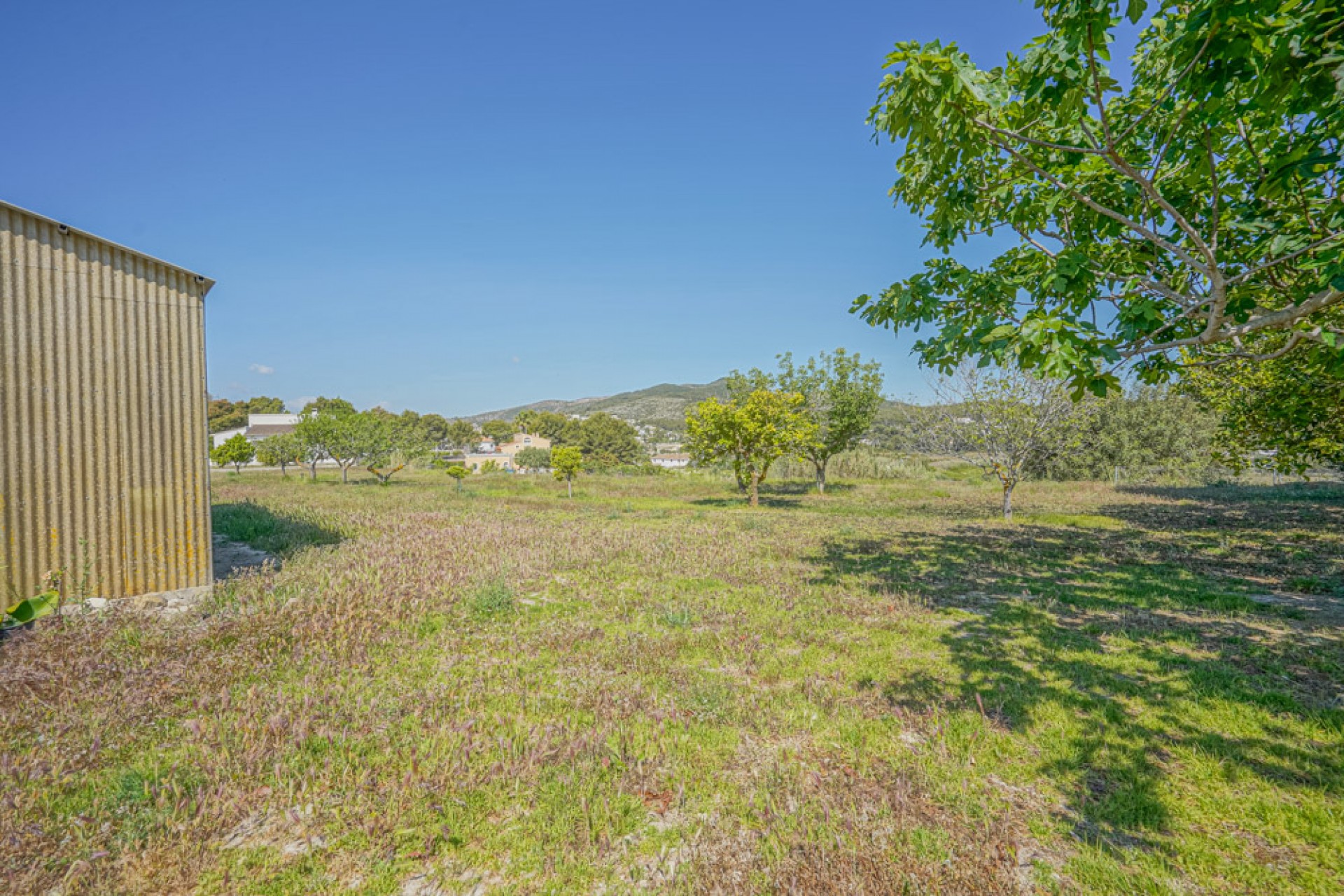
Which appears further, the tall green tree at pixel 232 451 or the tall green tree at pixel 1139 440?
the tall green tree at pixel 232 451

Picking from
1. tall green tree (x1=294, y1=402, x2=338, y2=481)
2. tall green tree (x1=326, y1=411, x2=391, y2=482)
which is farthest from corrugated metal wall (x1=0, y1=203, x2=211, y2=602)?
tall green tree (x1=294, y1=402, x2=338, y2=481)

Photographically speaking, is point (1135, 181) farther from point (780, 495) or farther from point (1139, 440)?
point (1139, 440)

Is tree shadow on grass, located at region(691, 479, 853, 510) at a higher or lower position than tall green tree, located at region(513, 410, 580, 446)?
lower

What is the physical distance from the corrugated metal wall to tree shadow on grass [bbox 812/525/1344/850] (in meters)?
9.71

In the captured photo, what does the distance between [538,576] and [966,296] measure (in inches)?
343

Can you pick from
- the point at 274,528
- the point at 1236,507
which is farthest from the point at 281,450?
the point at 1236,507

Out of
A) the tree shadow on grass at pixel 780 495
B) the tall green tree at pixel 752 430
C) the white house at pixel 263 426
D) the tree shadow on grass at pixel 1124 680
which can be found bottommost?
the tree shadow on grass at pixel 780 495

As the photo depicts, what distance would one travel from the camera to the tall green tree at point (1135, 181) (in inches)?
207

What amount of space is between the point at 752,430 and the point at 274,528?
18338 mm

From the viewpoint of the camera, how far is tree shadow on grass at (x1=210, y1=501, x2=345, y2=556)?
13.1 metres

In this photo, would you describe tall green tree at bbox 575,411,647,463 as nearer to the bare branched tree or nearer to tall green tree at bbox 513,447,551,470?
tall green tree at bbox 513,447,551,470

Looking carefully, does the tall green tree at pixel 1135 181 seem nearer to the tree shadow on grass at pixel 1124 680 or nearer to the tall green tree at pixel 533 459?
the tree shadow on grass at pixel 1124 680

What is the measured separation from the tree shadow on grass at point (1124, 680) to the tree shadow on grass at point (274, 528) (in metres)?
11.9

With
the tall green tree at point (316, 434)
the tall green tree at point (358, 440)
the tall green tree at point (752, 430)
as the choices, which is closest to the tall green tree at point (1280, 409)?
the tall green tree at point (752, 430)
